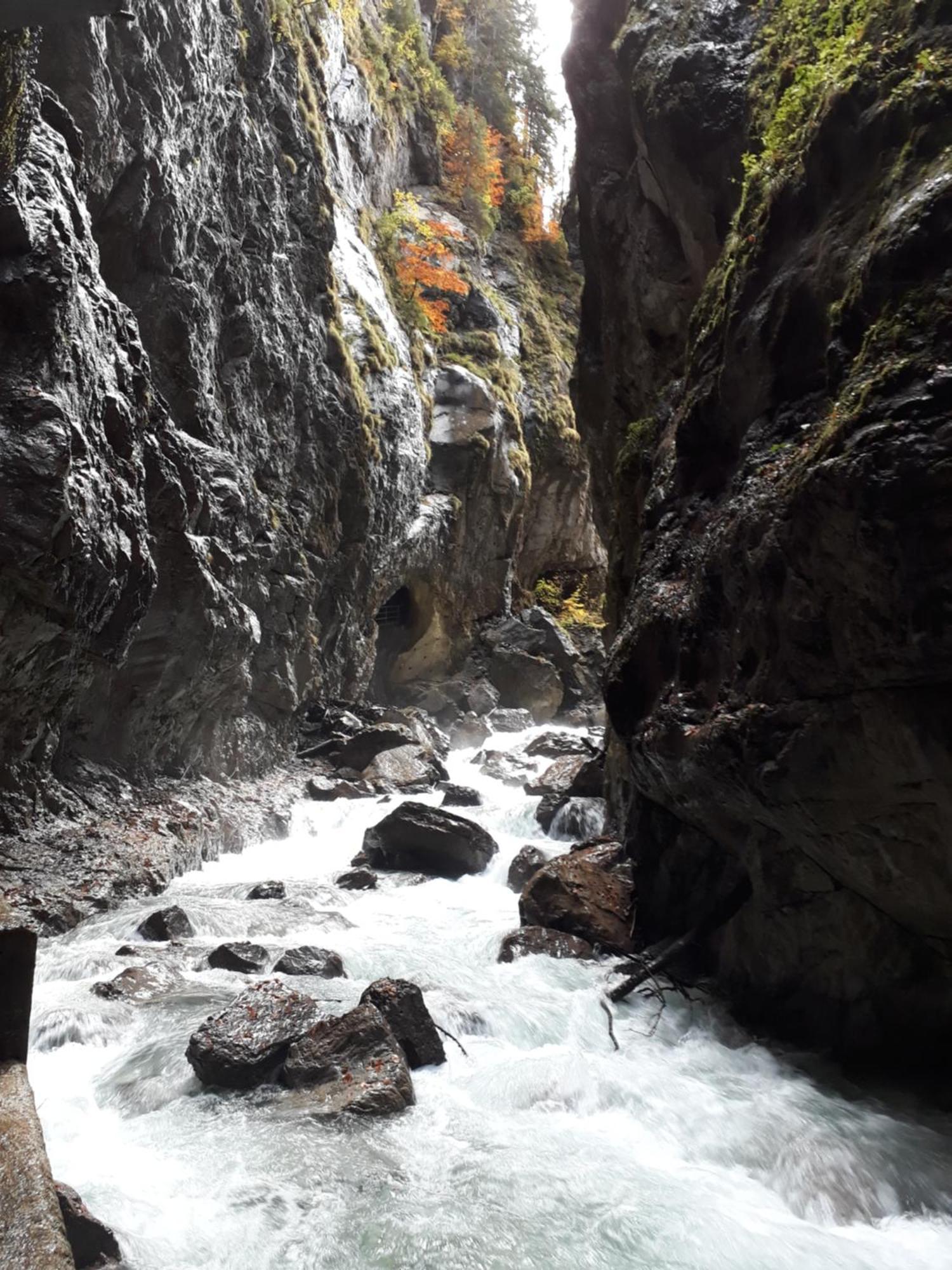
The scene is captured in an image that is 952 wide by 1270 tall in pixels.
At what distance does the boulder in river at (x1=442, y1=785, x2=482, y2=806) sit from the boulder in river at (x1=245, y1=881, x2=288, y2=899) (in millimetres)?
6245

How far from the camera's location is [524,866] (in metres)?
11.3

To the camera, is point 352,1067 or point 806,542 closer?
point 806,542

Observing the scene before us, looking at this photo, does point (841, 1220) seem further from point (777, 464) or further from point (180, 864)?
point (180, 864)

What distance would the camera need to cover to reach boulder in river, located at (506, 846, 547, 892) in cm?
1120

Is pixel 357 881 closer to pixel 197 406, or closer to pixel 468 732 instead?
pixel 197 406

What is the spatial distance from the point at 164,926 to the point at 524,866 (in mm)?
4694

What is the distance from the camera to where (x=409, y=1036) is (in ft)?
20.4

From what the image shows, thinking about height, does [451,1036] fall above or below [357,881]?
above

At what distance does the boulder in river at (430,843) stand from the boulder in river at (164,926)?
4.05 metres

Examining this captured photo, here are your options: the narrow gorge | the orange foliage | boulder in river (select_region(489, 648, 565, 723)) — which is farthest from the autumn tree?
boulder in river (select_region(489, 648, 565, 723))

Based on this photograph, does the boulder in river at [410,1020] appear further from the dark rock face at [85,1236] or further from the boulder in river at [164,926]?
the boulder in river at [164,926]

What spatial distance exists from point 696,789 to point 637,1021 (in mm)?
2047

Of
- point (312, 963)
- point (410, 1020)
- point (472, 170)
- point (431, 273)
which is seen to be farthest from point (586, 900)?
point (472, 170)

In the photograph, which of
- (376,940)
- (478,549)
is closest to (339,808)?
(376,940)
